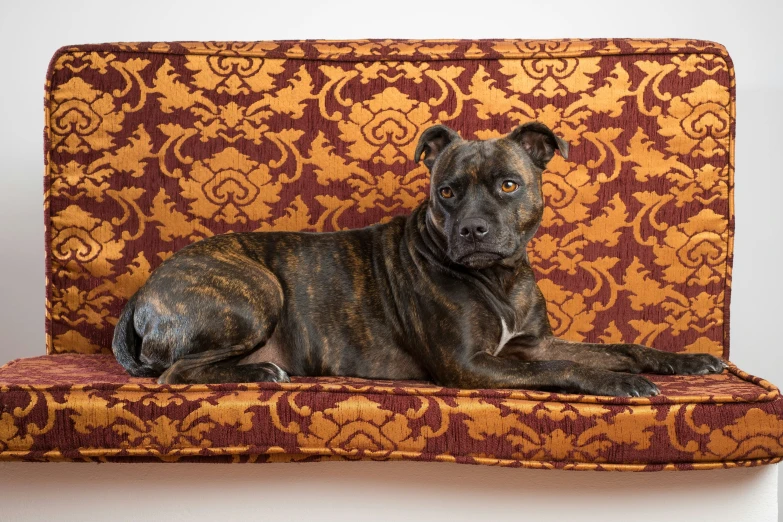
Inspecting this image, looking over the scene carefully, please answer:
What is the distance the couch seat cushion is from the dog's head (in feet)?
1.76

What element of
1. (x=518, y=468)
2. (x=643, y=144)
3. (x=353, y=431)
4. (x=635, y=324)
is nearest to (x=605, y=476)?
(x=518, y=468)

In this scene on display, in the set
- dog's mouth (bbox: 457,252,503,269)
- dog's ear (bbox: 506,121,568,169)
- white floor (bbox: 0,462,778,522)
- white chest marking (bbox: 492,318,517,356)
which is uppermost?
dog's ear (bbox: 506,121,568,169)

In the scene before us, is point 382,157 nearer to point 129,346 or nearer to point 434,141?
point 434,141

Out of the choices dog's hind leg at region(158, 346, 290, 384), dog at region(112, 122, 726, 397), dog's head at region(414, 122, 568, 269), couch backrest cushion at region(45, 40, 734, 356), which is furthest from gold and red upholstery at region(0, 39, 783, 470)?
dog's hind leg at region(158, 346, 290, 384)

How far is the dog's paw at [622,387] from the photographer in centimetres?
254

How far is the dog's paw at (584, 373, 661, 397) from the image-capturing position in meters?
2.54

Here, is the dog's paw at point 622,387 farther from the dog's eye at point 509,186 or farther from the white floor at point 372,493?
the dog's eye at point 509,186

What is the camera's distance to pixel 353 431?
2.47 metres

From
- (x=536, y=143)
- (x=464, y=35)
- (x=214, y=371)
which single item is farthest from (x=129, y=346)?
(x=464, y=35)

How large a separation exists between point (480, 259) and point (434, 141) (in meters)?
0.58

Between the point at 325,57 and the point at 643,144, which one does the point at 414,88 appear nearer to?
the point at 325,57

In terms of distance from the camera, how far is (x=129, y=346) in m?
3.03

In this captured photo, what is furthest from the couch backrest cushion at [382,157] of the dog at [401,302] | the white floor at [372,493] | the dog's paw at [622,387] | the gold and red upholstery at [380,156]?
the white floor at [372,493]

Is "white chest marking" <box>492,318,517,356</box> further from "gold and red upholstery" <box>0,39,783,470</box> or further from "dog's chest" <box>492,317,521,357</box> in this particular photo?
"gold and red upholstery" <box>0,39,783,470</box>
